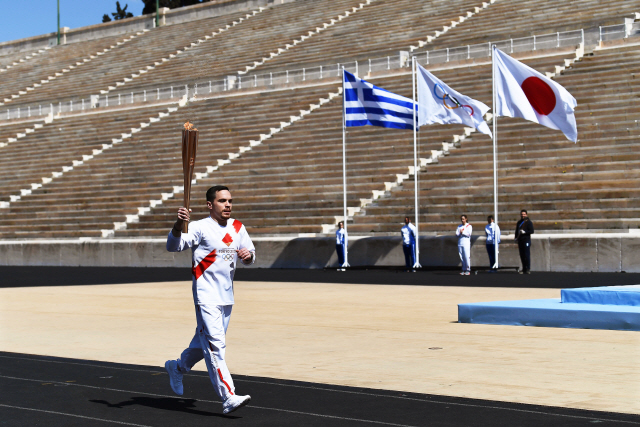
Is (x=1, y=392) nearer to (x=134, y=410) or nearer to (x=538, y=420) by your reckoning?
(x=134, y=410)

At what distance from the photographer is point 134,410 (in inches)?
261

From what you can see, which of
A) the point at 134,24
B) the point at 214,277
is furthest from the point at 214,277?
the point at 134,24

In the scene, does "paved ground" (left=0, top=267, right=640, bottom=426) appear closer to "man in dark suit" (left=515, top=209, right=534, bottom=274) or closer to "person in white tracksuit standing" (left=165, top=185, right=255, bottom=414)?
"person in white tracksuit standing" (left=165, top=185, right=255, bottom=414)

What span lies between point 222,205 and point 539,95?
1487 cm

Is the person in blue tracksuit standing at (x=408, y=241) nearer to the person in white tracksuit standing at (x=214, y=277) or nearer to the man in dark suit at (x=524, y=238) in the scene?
the man in dark suit at (x=524, y=238)

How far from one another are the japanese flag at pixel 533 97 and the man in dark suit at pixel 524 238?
2.31 metres

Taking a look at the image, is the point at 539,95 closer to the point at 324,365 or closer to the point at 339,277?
the point at 339,277

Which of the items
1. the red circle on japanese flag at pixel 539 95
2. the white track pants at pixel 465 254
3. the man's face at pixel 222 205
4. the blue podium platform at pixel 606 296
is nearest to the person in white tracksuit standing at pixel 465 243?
the white track pants at pixel 465 254

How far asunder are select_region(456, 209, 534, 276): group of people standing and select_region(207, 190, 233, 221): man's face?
52.2 ft

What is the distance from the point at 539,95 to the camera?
20.2 meters

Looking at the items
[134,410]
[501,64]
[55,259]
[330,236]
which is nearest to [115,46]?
[55,259]

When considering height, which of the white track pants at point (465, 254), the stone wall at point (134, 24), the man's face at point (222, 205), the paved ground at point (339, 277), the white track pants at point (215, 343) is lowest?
the paved ground at point (339, 277)

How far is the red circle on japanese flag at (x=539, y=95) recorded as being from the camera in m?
19.8

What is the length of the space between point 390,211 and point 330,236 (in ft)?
6.33
